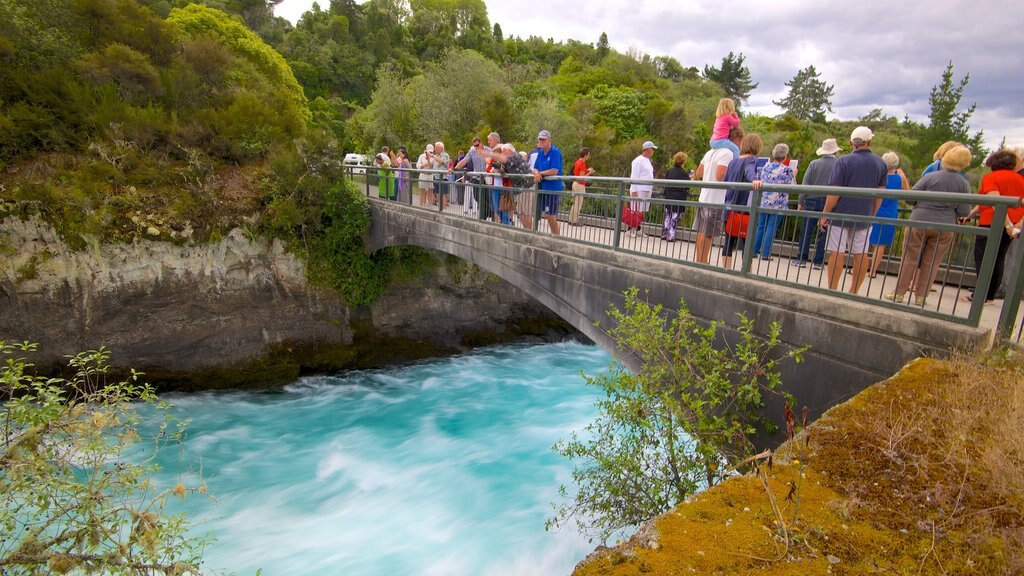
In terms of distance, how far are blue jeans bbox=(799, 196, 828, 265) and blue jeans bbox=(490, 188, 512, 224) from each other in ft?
14.6

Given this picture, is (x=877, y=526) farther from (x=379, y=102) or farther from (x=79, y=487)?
(x=379, y=102)

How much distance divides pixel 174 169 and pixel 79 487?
503 inches

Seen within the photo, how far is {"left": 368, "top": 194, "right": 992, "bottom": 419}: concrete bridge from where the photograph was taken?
12.3 feet

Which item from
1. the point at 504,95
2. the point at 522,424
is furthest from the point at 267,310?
the point at 504,95

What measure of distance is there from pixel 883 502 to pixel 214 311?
48.1 ft

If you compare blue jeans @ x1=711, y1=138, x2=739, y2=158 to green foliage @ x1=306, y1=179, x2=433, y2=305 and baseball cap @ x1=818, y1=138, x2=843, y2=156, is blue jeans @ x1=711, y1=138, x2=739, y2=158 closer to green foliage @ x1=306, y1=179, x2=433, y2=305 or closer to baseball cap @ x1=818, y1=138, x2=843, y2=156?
baseball cap @ x1=818, y1=138, x2=843, y2=156

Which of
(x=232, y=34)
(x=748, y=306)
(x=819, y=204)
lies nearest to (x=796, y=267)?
(x=819, y=204)

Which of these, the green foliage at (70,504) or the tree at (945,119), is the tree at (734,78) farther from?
the green foliage at (70,504)

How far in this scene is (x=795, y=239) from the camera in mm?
6500

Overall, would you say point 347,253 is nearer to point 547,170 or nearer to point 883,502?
point 547,170

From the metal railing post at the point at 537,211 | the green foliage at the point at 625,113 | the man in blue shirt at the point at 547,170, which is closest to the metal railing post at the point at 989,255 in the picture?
the man in blue shirt at the point at 547,170

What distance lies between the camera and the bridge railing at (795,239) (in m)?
3.48

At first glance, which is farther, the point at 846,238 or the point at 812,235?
the point at 812,235

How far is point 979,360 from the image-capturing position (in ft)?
10.7
